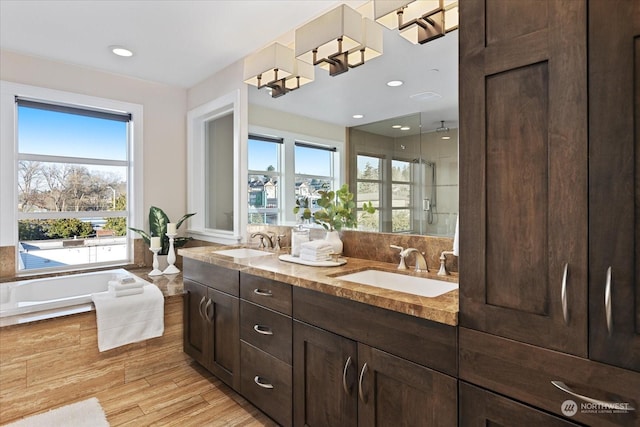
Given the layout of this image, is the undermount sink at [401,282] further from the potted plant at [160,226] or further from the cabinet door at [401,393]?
the potted plant at [160,226]

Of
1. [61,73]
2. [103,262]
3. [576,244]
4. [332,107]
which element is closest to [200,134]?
[61,73]

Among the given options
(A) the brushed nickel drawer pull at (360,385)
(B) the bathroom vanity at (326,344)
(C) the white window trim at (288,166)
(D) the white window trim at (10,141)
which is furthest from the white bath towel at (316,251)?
(D) the white window trim at (10,141)

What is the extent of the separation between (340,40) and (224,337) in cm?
201

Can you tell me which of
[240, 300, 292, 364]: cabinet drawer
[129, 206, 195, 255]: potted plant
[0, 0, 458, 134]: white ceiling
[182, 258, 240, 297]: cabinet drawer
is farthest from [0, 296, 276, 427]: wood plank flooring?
[0, 0, 458, 134]: white ceiling

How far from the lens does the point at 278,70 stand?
2557 mm

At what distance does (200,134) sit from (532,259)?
371 centimetres

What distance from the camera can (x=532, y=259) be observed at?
100cm

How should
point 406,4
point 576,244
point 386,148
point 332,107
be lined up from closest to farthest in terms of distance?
point 576,244 → point 406,4 → point 386,148 → point 332,107

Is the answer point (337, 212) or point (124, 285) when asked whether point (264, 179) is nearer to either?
point (337, 212)

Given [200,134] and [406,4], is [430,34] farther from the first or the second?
[200,134]

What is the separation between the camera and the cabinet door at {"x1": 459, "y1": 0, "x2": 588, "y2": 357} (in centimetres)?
92

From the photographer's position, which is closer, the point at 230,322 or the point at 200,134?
the point at 230,322

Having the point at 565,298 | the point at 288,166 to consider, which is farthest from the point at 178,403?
the point at 565,298

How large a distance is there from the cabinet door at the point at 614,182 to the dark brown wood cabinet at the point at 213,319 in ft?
5.85
